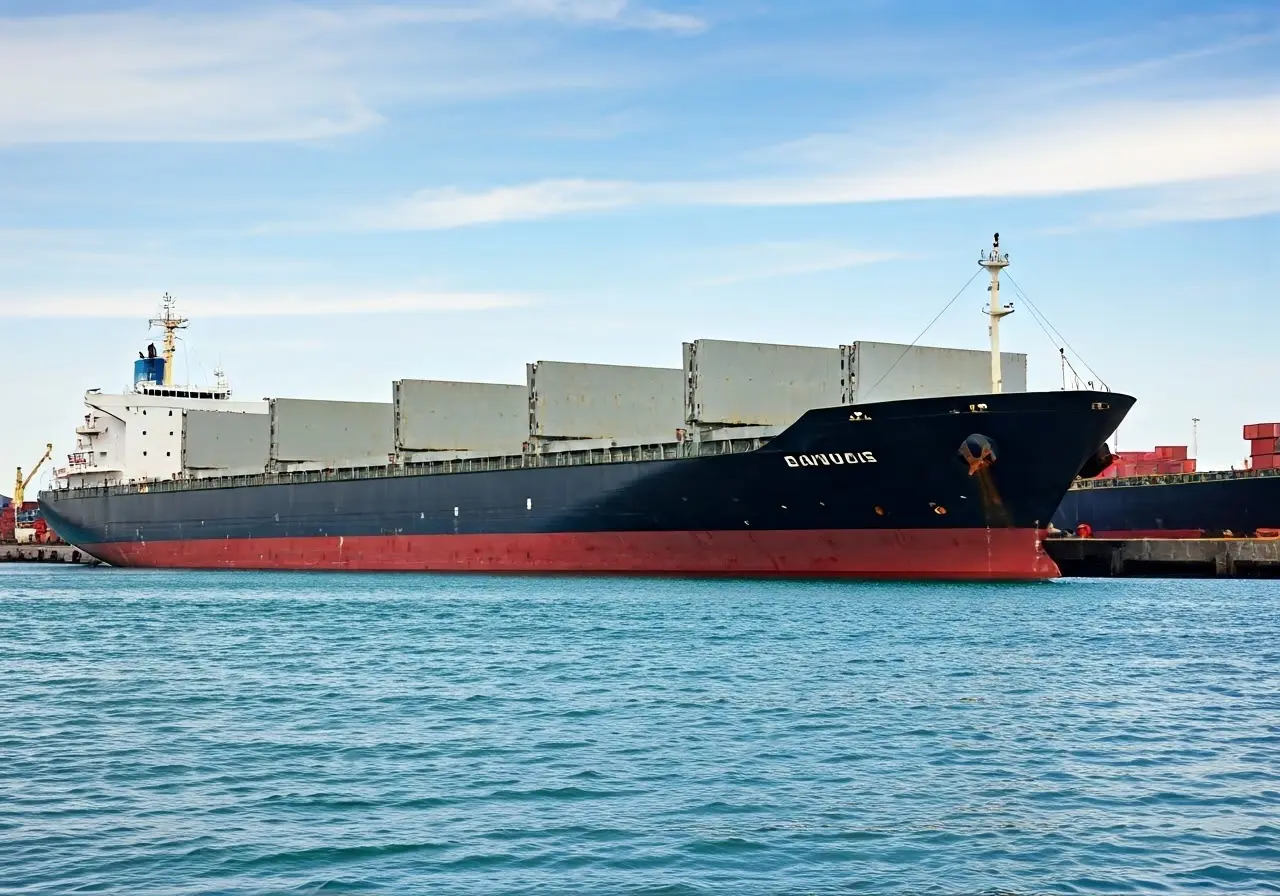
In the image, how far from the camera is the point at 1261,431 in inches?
1921

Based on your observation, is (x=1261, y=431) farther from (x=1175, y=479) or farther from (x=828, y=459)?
(x=828, y=459)

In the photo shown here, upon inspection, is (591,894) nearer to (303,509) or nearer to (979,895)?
(979,895)

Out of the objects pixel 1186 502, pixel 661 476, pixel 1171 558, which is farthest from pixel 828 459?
pixel 1186 502

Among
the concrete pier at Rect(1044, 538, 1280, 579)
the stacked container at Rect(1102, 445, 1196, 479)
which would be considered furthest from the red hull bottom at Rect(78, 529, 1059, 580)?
the stacked container at Rect(1102, 445, 1196, 479)

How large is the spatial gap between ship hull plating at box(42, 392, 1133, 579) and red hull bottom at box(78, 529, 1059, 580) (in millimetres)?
39

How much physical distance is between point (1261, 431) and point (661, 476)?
2570cm

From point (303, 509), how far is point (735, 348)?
19143 millimetres

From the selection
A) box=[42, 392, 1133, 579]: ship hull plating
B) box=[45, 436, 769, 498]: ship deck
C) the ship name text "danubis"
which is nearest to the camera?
box=[42, 392, 1133, 579]: ship hull plating

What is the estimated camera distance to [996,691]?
15656mm

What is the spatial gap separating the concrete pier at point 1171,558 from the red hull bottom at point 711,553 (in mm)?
12207

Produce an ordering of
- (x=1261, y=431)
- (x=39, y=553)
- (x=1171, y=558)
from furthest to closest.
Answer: (x=39, y=553)
(x=1261, y=431)
(x=1171, y=558)

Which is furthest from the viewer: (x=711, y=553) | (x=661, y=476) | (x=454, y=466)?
(x=454, y=466)

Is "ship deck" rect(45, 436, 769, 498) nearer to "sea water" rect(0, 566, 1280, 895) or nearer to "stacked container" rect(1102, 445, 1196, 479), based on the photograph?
"sea water" rect(0, 566, 1280, 895)

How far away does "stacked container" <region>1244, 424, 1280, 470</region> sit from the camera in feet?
157
